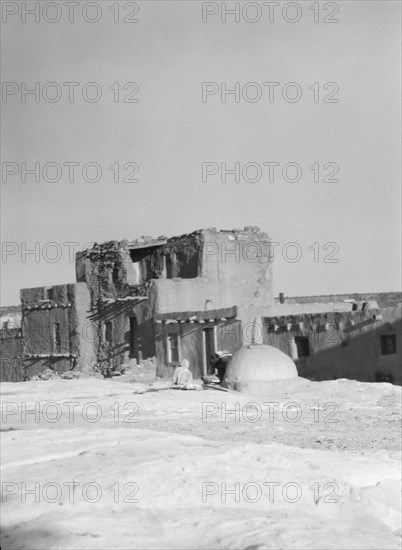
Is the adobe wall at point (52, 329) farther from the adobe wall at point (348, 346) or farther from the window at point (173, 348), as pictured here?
the adobe wall at point (348, 346)

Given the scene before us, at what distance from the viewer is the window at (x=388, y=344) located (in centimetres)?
2534

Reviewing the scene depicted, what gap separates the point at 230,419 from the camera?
18.4m

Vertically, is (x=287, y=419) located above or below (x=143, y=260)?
below

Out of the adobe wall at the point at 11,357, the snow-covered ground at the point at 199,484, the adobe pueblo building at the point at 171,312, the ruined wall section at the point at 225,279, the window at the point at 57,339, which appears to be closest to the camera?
the snow-covered ground at the point at 199,484

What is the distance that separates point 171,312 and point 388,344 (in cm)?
1032

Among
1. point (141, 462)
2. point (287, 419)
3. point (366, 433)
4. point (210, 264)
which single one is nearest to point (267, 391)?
point (287, 419)

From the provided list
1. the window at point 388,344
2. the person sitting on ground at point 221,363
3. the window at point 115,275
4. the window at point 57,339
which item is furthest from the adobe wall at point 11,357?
the window at point 388,344

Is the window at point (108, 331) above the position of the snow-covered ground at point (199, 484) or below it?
above

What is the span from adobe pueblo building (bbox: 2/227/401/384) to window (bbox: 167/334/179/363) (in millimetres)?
37

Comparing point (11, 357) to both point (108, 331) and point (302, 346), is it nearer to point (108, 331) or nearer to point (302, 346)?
point (108, 331)

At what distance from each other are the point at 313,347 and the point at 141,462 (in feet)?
53.7

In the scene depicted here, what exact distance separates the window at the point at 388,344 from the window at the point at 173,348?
9.17 m

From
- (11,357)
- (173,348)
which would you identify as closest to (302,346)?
(173,348)

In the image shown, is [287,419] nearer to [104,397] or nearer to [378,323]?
[104,397]
